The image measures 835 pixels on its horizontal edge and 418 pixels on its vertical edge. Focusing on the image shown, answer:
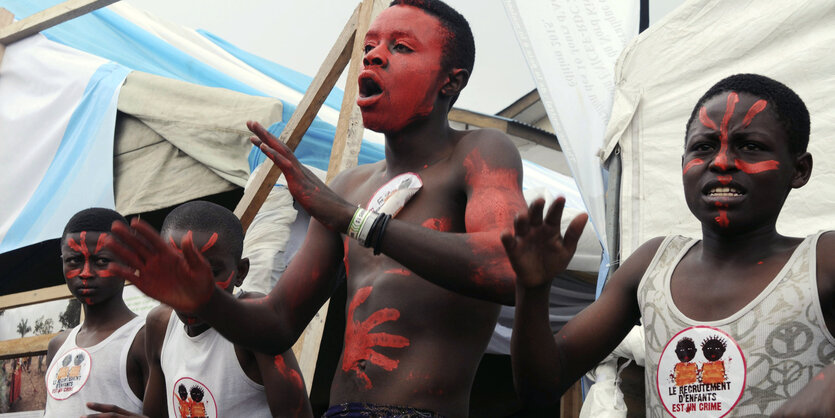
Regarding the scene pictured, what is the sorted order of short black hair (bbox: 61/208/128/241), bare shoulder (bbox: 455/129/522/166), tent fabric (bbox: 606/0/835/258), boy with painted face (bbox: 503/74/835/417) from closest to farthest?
boy with painted face (bbox: 503/74/835/417) → bare shoulder (bbox: 455/129/522/166) → tent fabric (bbox: 606/0/835/258) → short black hair (bbox: 61/208/128/241)

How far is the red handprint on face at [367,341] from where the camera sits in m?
1.97

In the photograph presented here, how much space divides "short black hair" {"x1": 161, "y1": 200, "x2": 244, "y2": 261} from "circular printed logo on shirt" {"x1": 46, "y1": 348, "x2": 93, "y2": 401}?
0.79 m

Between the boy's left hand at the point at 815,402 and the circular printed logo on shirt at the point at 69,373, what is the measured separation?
2758 millimetres

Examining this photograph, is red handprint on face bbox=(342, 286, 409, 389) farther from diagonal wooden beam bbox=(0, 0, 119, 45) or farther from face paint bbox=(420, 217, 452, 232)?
diagonal wooden beam bbox=(0, 0, 119, 45)

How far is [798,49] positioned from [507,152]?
1.83 meters

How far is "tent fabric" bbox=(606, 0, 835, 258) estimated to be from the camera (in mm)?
3221

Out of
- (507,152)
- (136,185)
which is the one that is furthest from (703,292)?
(136,185)

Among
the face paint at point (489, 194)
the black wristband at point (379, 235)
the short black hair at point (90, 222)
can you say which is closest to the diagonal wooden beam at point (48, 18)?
the short black hair at point (90, 222)

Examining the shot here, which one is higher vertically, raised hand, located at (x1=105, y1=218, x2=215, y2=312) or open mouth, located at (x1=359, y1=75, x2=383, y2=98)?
open mouth, located at (x1=359, y1=75, x2=383, y2=98)

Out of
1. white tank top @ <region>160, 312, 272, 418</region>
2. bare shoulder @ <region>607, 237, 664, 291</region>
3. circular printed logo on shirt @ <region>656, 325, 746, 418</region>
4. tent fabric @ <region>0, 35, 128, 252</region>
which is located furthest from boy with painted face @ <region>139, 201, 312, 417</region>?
tent fabric @ <region>0, 35, 128, 252</region>

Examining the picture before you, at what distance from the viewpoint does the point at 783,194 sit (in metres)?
1.87

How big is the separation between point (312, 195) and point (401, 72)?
443 mm

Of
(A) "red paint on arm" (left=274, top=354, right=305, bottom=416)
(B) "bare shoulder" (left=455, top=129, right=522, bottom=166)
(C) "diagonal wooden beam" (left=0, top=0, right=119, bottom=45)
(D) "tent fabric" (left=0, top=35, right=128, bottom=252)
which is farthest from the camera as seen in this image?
(C) "diagonal wooden beam" (left=0, top=0, right=119, bottom=45)

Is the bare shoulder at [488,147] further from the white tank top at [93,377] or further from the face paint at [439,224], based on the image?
the white tank top at [93,377]
